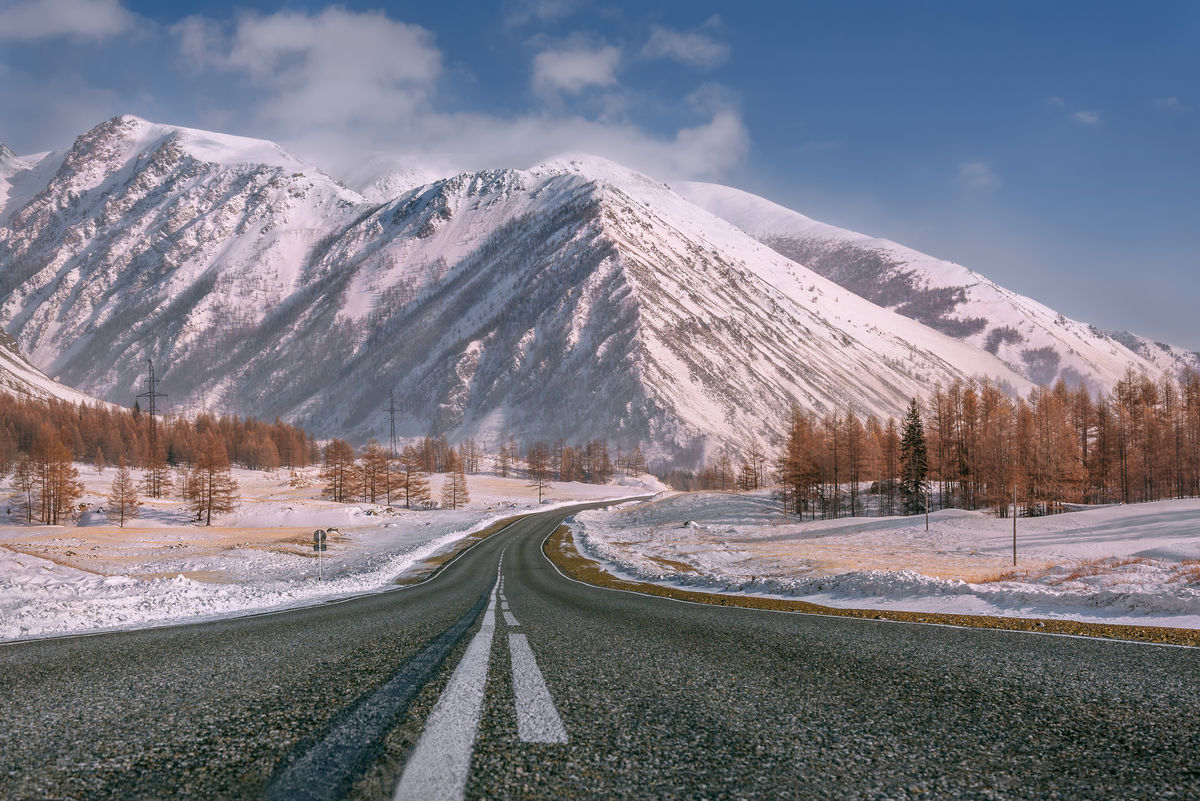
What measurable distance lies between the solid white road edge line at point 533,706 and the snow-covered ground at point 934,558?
1169 cm

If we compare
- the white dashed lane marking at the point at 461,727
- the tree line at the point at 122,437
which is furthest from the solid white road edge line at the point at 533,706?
the tree line at the point at 122,437

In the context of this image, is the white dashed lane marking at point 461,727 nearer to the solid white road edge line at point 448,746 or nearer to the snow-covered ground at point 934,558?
the solid white road edge line at point 448,746

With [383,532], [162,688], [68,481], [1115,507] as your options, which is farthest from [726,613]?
[68,481]

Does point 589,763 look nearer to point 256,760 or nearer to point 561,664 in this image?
point 256,760

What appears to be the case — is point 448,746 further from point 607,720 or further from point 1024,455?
→ point 1024,455

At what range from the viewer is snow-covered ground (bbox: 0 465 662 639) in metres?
16.7

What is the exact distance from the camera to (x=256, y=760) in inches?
135

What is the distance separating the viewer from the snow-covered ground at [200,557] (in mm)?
16734

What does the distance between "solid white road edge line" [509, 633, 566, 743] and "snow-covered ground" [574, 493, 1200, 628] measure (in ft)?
38.3

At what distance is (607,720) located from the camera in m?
4.35

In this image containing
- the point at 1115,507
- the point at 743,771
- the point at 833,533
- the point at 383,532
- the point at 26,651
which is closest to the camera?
the point at 743,771

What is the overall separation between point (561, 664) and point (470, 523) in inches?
2910

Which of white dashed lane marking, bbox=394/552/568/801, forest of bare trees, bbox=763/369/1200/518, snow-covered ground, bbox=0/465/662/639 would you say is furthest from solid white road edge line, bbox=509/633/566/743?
forest of bare trees, bbox=763/369/1200/518

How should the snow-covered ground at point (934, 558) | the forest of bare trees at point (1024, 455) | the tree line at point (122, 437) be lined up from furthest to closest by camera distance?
the tree line at point (122, 437)
the forest of bare trees at point (1024, 455)
the snow-covered ground at point (934, 558)
